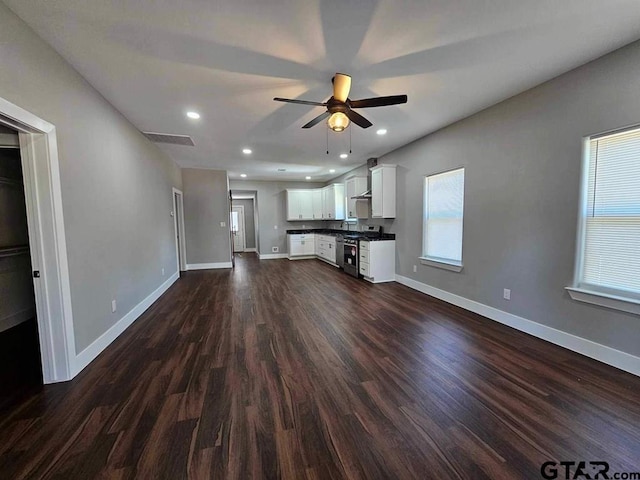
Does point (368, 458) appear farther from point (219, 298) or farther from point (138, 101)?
point (138, 101)

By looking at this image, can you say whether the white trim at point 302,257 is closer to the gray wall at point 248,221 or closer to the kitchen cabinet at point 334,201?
the kitchen cabinet at point 334,201

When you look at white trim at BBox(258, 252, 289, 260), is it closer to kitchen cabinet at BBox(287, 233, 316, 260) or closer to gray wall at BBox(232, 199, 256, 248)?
kitchen cabinet at BBox(287, 233, 316, 260)

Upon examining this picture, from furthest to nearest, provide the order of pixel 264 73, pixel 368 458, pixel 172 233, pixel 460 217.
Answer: pixel 172 233
pixel 460 217
pixel 264 73
pixel 368 458

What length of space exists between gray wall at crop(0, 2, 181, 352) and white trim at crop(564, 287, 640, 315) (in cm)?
456

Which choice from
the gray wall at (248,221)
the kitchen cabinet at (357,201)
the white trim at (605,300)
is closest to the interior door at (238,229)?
the gray wall at (248,221)

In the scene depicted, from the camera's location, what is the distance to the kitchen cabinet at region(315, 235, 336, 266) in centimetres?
746

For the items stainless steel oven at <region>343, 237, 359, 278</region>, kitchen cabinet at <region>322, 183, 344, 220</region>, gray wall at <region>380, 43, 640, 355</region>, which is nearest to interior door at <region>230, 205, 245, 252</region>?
kitchen cabinet at <region>322, 183, 344, 220</region>

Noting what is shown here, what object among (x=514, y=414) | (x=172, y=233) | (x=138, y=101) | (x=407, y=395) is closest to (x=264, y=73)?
(x=138, y=101)

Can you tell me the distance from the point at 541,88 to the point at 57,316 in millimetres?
4973

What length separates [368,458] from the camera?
1.45 metres

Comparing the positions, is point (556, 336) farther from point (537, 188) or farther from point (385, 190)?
point (385, 190)

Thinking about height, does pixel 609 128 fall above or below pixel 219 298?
above

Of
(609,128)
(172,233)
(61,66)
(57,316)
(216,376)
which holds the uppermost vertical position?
(61,66)

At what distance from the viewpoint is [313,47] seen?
2.15m
